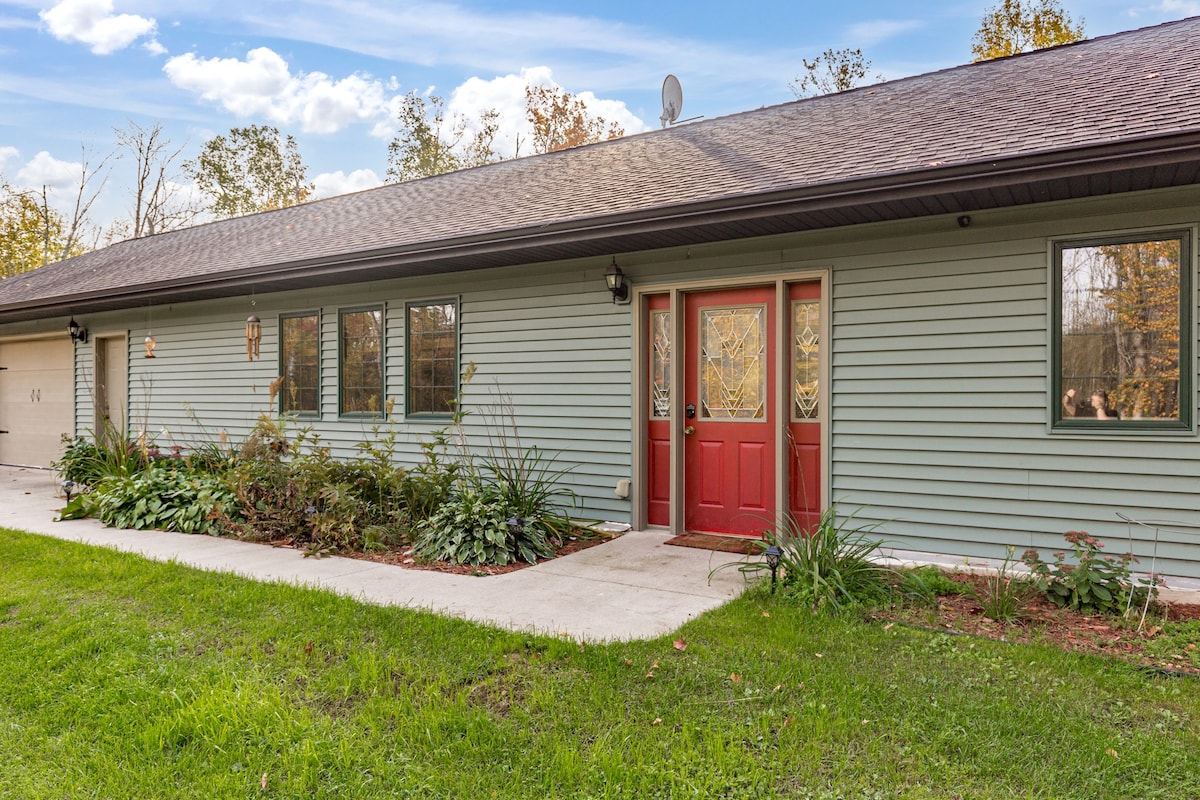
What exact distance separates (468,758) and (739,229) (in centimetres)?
403

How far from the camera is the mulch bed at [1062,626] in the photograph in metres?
3.26

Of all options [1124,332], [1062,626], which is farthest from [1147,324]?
[1062,626]

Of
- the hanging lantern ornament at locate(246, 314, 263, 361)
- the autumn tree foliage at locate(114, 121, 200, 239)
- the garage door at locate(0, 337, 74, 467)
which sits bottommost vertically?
the garage door at locate(0, 337, 74, 467)

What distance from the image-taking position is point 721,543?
5668 mm

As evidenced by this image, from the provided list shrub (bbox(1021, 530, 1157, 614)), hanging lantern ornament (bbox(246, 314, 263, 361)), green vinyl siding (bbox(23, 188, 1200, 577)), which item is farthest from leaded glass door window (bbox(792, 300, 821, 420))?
hanging lantern ornament (bbox(246, 314, 263, 361))

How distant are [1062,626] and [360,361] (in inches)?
270

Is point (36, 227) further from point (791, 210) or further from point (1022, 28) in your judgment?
point (1022, 28)

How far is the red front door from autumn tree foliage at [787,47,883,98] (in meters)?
14.4

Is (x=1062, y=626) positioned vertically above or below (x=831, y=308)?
below

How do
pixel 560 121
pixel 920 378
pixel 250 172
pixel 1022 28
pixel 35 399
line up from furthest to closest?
pixel 250 172 < pixel 560 121 < pixel 1022 28 < pixel 35 399 < pixel 920 378

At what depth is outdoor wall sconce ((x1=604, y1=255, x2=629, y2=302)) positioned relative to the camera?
6.03 metres

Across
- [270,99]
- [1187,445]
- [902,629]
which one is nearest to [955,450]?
[1187,445]

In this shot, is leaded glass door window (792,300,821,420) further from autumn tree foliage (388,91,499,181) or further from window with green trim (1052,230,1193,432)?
autumn tree foliage (388,91,499,181)

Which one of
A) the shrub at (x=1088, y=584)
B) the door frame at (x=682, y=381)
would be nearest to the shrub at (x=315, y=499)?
the door frame at (x=682, y=381)
